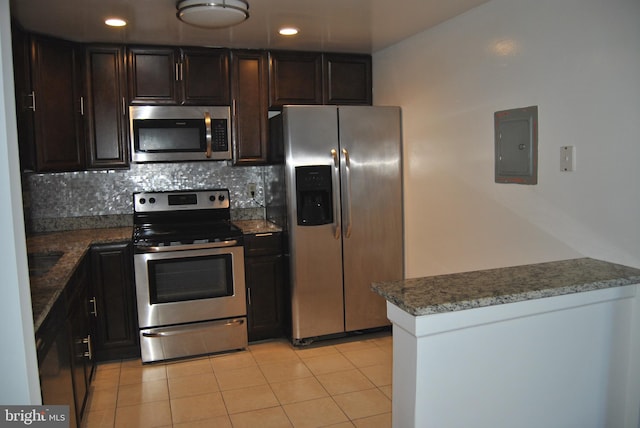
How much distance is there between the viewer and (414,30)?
11.5ft

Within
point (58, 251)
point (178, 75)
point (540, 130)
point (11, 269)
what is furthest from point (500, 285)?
point (178, 75)

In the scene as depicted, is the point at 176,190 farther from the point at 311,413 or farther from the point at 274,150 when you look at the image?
the point at 311,413

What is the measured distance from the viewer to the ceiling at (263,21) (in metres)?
2.89

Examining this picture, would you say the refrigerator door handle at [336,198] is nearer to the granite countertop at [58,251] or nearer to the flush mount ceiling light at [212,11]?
the flush mount ceiling light at [212,11]

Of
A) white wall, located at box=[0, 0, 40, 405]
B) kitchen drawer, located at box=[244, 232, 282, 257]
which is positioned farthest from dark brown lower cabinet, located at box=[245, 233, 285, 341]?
white wall, located at box=[0, 0, 40, 405]

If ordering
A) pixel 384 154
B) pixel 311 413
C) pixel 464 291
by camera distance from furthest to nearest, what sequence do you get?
pixel 384 154 < pixel 311 413 < pixel 464 291

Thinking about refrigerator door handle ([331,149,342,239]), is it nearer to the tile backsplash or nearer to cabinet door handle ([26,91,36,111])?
the tile backsplash

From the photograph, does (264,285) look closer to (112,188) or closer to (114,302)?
(114,302)

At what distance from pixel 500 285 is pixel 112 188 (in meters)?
3.20

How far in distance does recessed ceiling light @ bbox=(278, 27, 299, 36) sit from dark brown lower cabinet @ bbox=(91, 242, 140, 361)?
1.79 metres

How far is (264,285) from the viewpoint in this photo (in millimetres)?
3910

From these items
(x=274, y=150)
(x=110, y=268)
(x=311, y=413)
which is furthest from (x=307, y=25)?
(x=311, y=413)

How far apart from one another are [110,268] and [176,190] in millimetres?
861

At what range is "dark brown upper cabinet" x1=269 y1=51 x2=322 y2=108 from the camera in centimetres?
407
